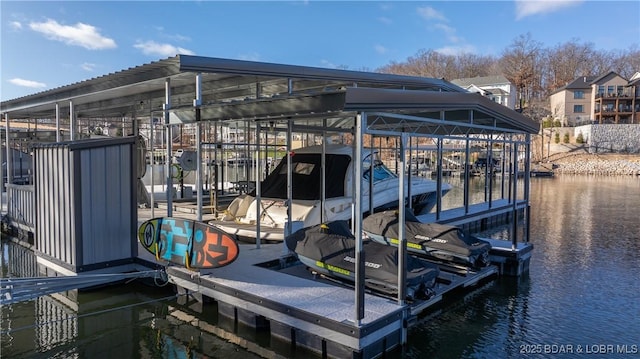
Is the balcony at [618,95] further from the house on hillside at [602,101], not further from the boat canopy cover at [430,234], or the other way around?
the boat canopy cover at [430,234]

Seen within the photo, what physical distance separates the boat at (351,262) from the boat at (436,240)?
117 cm

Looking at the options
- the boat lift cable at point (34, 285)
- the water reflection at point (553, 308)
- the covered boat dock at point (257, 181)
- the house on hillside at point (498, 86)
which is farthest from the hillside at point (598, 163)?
the boat lift cable at point (34, 285)

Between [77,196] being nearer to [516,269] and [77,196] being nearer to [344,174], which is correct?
[344,174]

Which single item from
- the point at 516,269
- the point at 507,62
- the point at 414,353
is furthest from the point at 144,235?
the point at 507,62

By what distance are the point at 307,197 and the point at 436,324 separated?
161 inches

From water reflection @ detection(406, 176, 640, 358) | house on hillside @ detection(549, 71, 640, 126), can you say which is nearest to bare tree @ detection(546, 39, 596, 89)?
house on hillside @ detection(549, 71, 640, 126)

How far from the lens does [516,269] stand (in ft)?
27.9

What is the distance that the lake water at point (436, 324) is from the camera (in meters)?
5.41

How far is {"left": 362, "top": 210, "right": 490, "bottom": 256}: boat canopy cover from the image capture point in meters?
7.48

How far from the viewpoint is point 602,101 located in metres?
56.5

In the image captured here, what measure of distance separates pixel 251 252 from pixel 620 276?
6.81 m

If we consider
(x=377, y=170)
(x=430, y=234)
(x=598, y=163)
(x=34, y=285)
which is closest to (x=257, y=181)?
(x=430, y=234)

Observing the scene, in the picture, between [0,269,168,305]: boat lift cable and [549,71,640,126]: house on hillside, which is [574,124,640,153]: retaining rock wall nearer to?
[549,71,640,126]: house on hillside

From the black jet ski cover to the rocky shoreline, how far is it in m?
43.7
